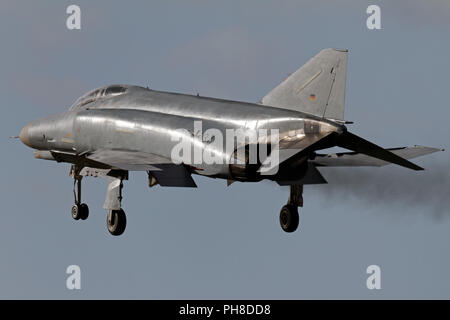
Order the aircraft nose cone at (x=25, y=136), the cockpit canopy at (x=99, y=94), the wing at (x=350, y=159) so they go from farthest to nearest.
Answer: the aircraft nose cone at (x=25, y=136)
the cockpit canopy at (x=99, y=94)
the wing at (x=350, y=159)

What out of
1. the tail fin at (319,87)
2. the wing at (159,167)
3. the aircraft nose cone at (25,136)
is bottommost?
the wing at (159,167)

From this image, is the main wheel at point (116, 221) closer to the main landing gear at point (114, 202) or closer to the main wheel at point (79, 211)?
the main landing gear at point (114, 202)

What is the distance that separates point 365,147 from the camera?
30828 mm

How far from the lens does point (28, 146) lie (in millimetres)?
38938

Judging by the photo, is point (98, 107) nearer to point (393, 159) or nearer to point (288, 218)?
point (288, 218)

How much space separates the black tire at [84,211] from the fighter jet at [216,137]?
1.76 metres

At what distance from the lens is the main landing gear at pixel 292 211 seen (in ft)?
116

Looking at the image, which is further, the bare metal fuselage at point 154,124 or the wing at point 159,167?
the wing at point 159,167

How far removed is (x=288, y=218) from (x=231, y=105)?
4558 millimetres

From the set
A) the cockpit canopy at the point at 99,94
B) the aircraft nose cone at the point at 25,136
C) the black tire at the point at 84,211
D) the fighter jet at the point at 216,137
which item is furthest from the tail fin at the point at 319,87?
the aircraft nose cone at the point at 25,136

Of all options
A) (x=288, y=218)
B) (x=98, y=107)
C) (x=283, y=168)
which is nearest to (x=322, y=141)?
(x=283, y=168)

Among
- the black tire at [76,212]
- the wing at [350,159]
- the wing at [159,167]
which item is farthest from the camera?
the black tire at [76,212]

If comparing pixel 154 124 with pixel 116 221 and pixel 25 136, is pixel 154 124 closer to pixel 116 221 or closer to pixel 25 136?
pixel 116 221

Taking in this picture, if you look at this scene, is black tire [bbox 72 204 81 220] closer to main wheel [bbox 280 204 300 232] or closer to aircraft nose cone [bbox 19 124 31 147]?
aircraft nose cone [bbox 19 124 31 147]
